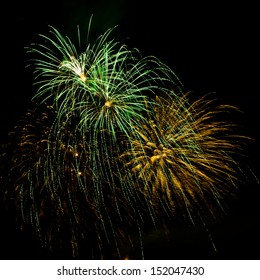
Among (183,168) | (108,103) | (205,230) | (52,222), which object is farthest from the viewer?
(205,230)

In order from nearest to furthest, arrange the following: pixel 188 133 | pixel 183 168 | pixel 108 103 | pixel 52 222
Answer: pixel 108 103 < pixel 188 133 < pixel 183 168 < pixel 52 222

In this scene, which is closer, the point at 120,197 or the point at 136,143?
the point at 136,143

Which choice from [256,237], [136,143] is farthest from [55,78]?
[256,237]

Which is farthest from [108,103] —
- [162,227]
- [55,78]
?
[162,227]

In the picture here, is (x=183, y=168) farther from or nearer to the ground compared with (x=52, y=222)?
farther from the ground

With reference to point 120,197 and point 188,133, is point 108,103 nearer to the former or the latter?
point 188,133

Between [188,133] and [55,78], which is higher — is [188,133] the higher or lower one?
the lower one

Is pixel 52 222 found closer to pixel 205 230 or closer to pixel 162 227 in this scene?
pixel 162 227

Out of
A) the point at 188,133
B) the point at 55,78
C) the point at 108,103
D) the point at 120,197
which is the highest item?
the point at 55,78

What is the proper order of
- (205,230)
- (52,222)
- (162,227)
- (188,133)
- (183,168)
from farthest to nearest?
1. (205,230)
2. (162,227)
3. (52,222)
4. (183,168)
5. (188,133)
